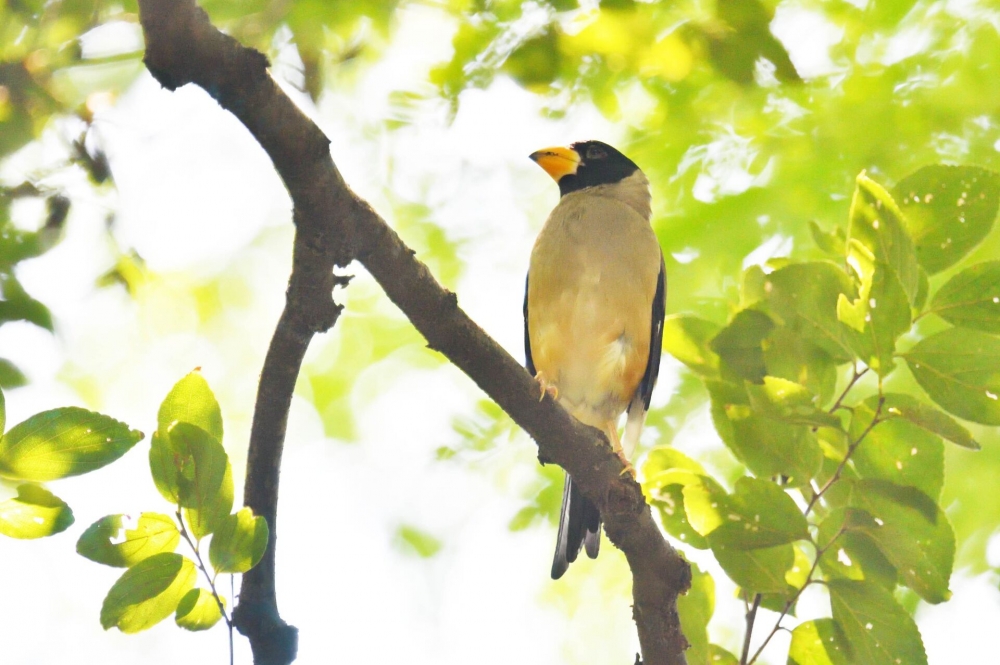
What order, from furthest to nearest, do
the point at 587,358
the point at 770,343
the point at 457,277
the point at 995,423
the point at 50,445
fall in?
1. the point at 457,277
2. the point at 587,358
3. the point at 770,343
4. the point at 995,423
5. the point at 50,445

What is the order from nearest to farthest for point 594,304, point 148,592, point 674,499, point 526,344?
point 148,592
point 674,499
point 594,304
point 526,344

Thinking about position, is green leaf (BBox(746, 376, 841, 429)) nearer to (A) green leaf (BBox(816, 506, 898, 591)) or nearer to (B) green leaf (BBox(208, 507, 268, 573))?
(A) green leaf (BBox(816, 506, 898, 591))

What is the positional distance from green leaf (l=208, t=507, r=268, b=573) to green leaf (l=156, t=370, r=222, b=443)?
18cm

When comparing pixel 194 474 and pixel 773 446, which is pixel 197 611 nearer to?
pixel 194 474

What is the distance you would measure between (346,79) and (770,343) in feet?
9.87

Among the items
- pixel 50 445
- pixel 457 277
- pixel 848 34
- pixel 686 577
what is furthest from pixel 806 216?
pixel 50 445

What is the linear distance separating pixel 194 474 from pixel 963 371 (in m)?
1.75

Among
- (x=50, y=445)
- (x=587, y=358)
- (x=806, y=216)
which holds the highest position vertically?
(x=806, y=216)

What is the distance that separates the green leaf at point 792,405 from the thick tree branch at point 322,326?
562 mm

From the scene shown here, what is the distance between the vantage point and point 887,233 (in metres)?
2.36

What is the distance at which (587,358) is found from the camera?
4301mm

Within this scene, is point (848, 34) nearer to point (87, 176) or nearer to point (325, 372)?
point (87, 176)

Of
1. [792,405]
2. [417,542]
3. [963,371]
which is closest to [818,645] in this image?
[792,405]

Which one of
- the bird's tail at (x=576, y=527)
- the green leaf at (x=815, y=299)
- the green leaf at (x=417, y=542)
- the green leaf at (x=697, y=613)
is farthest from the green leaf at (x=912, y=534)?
the green leaf at (x=417, y=542)
